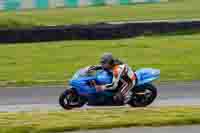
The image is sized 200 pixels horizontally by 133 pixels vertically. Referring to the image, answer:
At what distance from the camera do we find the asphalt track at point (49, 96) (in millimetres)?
14606

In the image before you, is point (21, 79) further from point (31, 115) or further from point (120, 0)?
point (120, 0)

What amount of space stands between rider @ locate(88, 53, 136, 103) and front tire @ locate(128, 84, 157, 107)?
16cm

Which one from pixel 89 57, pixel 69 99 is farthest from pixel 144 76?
pixel 89 57

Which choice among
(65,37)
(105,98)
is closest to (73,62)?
(65,37)

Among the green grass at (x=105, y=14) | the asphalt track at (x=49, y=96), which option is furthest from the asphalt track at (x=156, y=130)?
the green grass at (x=105, y=14)

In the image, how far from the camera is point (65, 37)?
2434 centimetres

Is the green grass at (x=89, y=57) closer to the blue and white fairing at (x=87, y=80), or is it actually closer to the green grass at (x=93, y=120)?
the blue and white fairing at (x=87, y=80)

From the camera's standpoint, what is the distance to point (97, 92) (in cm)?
1398

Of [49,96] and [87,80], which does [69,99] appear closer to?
[87,80]

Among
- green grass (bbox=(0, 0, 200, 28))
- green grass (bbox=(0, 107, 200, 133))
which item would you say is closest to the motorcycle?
green grass (bbox=(0, 107, 200, 133))

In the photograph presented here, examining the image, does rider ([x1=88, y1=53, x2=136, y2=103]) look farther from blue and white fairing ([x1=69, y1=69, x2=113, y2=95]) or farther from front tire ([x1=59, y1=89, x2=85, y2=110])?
front tire ([x1=59, y1=89, x2=85, y2=110])

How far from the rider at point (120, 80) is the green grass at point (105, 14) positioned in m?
16.5

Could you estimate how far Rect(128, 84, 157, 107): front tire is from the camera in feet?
46.0

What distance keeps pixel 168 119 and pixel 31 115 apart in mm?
2444
